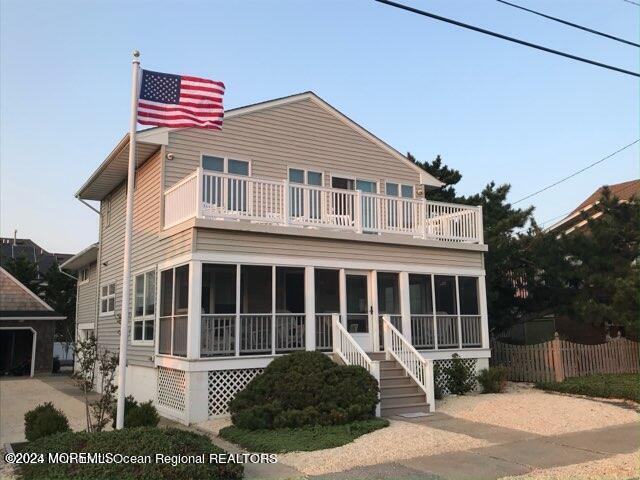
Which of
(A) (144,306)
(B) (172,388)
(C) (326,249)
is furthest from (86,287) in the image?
(C) (326,249)

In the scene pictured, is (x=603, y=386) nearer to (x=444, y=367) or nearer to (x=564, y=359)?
(x=564, y=359)

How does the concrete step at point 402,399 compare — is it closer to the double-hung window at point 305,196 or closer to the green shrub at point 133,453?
the double-hung window at point 305,196

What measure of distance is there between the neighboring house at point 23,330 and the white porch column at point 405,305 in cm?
1833

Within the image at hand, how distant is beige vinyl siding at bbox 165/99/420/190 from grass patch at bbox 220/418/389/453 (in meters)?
7.08

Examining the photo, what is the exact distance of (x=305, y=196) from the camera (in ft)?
44.0

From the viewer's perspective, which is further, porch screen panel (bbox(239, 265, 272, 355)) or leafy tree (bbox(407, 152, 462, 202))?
leafy tree (bbox(407, 152, 462, 202))

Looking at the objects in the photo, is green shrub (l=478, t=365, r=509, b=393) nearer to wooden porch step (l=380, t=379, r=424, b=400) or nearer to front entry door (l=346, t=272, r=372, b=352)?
wooden porch step (l=380, t=379, r=424, b=400)

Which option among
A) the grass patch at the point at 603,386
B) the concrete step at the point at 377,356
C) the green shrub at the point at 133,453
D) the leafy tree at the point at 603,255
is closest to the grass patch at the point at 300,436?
the green shrub at the point at 133,453

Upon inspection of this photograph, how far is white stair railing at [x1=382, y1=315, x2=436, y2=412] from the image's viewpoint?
12.5 m

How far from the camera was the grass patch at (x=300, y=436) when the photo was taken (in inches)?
349

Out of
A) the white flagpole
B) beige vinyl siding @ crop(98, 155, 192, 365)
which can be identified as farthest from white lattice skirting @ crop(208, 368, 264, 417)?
the white flagpole

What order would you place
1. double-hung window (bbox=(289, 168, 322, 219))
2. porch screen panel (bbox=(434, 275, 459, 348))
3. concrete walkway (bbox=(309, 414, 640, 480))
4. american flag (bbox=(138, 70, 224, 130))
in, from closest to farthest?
concrete walkway (bbox=(309, 414, 640, 480)), american flag (bbox=(138, 70, 224, 130)), double-hung window (bbox=(289, 168, 322, 219)), porch screen panel (bbox=(434, 275, 459, 348))

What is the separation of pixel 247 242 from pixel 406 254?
4.49m

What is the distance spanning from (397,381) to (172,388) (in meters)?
5.01
